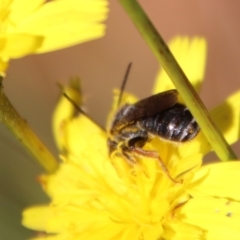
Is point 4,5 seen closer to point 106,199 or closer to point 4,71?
point 4,71

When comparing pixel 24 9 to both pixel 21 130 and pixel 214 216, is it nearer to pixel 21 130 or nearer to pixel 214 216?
pixel 21 130

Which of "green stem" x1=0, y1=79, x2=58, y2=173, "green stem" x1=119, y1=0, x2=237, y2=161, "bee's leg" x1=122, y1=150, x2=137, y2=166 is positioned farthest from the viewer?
"bee's leg" x1=122, y1=150, x2=137, y2=166

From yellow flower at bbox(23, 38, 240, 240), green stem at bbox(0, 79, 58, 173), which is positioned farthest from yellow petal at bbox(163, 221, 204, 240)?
green stem at bbox(0, 79, 58, 173)

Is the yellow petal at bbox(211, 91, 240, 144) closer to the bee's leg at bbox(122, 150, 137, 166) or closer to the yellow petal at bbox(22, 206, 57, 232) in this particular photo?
the bee's leg at bbox(122, 150, 137, 166)

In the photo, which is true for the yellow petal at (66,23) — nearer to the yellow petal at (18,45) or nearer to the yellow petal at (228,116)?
the yellow petal at (18,45)

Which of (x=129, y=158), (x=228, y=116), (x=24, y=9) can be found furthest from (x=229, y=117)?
(x=24, y=9)

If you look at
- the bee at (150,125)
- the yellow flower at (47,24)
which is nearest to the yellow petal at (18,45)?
the yellow flower at (47,24)
